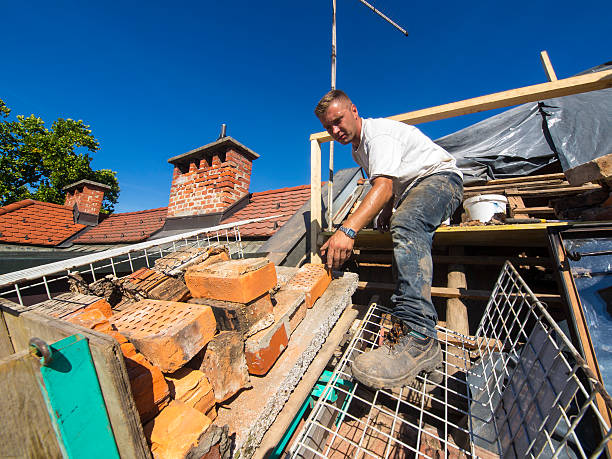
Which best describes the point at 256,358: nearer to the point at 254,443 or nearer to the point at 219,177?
the point at 254,443

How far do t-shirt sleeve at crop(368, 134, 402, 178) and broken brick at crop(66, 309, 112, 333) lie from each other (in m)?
1.72

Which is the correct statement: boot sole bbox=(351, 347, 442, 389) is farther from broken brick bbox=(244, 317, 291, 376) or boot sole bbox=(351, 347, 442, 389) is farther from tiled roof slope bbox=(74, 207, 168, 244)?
tiled roof slope bbox=(74, 207, 168, 244)

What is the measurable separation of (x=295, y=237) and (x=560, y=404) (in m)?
2.64

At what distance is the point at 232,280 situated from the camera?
4.75 ft

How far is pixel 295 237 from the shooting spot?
3.27 m

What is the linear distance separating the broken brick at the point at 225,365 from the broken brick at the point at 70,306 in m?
0.62

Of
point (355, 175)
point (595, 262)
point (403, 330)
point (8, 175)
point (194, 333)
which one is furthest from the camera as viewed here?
point (8, 175)

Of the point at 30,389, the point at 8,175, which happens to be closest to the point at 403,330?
the point at 30,389

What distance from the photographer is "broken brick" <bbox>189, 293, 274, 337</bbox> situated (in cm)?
145

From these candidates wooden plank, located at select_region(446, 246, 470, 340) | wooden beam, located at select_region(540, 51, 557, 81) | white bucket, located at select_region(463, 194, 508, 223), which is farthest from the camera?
wooden beam, located at select_region(540, 51, 557, 81)

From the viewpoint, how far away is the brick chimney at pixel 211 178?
611cm

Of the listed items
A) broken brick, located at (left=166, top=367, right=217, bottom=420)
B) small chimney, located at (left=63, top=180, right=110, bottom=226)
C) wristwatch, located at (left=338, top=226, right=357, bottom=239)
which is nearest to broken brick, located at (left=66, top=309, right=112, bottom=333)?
broken brick, located at (left=166, top=367, right=217, bottom=420)

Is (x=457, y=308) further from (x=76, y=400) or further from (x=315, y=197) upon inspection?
(x=76, y=400)

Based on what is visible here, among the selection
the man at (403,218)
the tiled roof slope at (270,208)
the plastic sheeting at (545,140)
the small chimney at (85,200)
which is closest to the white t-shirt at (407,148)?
the man at (403,218)
